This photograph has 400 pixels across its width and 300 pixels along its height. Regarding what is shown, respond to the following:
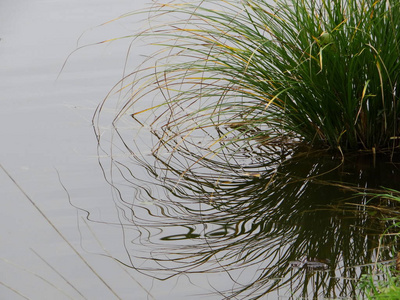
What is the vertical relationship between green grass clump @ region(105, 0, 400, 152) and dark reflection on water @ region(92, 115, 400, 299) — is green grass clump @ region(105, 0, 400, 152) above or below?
above

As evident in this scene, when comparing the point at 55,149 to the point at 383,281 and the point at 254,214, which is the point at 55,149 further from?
the point at 383,281

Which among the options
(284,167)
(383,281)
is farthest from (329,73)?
(383,281)

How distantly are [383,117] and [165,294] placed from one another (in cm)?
140

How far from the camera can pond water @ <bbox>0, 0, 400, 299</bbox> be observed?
2793 mm

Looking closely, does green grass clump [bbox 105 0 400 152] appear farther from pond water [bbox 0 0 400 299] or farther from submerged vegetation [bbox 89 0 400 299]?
pond water [bbox 0 0 400 299]

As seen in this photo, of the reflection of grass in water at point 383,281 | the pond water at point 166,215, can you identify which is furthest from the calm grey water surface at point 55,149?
the reflection of grass in water at point 383,281

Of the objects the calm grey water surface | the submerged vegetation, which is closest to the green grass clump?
the submerged vegetation

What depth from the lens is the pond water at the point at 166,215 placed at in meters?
2.79

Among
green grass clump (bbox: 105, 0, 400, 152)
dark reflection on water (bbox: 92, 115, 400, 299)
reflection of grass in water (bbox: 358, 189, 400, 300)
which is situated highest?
green grass clump (bbox: 105, 0, 400, 152)

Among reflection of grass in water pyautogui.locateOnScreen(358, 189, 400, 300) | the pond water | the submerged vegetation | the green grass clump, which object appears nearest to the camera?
reflection of grass in water pyautogui.locateOnScreen(358, 189, 400, 300)

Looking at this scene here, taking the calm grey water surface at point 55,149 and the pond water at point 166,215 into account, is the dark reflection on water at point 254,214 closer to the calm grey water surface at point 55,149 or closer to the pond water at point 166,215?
the pond water at point 166,215

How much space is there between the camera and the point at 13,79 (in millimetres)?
5098

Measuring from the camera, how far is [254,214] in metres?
3.26

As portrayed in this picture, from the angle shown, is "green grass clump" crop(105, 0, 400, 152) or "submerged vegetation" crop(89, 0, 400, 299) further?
"green grass clump" crop(105, 0, 400, 152)
